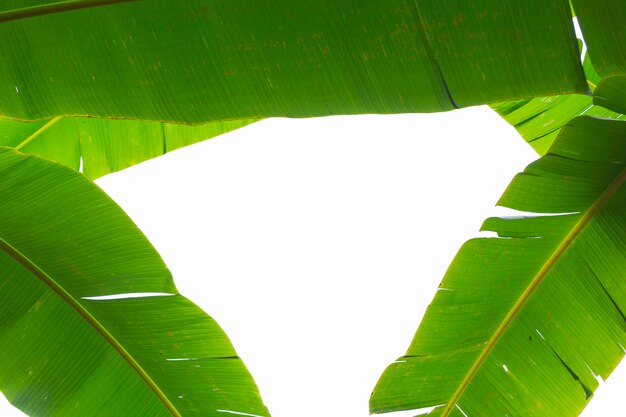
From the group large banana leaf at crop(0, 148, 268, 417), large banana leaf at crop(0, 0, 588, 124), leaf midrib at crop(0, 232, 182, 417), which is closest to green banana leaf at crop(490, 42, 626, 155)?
large banana leaf at crop(0, 0, 588, 124)

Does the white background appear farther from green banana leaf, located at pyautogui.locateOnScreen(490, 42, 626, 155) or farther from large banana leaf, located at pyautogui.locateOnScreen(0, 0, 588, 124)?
large banana leaf, located at pyautogui.locateOnScreen(0, 0, 588, 124)

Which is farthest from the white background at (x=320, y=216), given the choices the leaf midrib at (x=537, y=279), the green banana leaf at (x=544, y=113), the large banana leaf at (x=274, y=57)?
the large banana leaf at (x=274, y=57)

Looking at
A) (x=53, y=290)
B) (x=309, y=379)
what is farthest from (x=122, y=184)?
(x=53, y=290)

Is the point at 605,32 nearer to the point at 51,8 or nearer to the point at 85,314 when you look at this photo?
the point at 51,8

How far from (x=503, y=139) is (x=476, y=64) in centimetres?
140

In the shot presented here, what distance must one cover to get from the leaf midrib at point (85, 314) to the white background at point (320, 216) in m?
0.90

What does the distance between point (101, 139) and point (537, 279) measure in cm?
98

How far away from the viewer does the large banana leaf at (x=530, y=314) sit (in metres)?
1.02

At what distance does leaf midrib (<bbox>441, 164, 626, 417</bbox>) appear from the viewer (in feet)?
3.31

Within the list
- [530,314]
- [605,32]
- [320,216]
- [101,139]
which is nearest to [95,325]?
[101,139]

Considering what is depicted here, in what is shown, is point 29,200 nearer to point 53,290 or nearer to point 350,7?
point 53,290

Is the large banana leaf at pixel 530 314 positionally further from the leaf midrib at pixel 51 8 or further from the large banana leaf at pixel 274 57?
the leaf midrib at pixel 51 8

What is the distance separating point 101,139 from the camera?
54.4 inches

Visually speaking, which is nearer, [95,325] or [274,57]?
[274,57]
